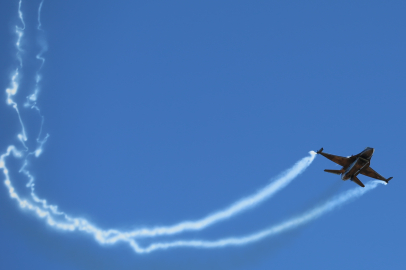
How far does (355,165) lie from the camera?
6366 centimetres

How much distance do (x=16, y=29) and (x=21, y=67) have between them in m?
7.63

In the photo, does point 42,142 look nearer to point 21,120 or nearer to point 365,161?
point 21,120

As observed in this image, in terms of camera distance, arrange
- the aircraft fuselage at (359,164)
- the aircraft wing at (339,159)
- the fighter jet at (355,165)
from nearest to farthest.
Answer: the aircraft fuselage at (359,164) < the fighter jet at (355,165) < the aircraft wing at (339,159)

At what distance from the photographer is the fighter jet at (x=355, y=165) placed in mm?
62594

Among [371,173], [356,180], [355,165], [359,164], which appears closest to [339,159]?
[355,165]

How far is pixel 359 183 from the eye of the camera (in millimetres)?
66438

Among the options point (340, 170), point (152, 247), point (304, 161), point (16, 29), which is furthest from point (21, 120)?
point (340, 170)

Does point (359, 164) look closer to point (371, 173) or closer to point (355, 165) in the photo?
point (355, 165)

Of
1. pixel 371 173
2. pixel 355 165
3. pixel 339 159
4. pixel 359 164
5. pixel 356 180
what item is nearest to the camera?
pixel 359 164

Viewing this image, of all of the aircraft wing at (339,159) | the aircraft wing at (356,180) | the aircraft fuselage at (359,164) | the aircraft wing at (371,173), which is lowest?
the aircraft wing at (356,180)

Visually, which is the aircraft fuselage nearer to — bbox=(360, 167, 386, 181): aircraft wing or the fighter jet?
the fighter jet

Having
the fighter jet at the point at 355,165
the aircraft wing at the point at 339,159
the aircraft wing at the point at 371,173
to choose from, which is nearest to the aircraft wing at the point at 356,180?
the fighter jet at the point at 355,165

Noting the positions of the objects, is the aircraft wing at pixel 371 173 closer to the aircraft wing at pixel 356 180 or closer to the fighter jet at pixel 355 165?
the fighter jet at pixel 355 165

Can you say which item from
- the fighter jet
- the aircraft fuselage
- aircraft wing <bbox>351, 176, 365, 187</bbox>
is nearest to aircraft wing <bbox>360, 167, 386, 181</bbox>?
the fighter jet
